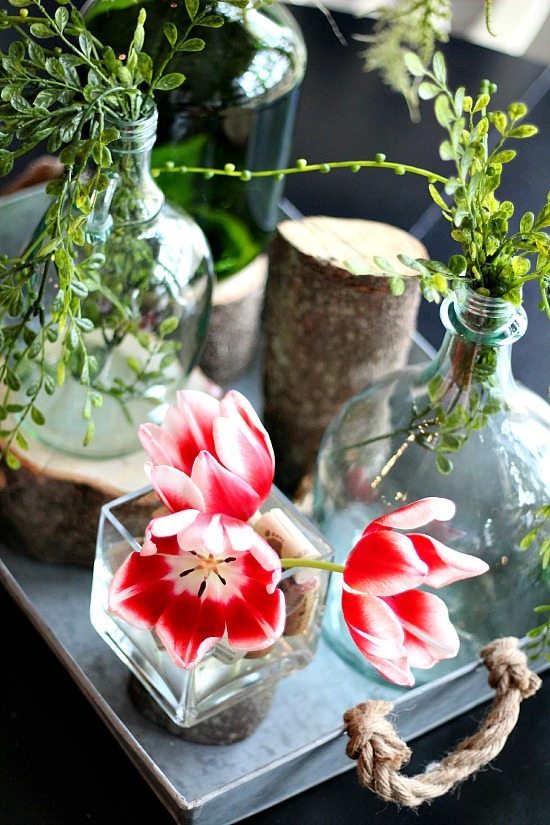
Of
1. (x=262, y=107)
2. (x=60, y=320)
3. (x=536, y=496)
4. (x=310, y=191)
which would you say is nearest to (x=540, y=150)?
(x=310, y=191)

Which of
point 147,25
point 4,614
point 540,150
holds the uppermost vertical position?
point 147,25

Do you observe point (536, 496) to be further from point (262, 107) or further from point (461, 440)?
point (262, 107)

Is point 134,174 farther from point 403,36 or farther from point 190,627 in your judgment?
point 403,36

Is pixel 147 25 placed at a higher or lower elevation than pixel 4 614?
higher

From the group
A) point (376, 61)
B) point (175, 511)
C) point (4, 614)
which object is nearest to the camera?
point (175, 511)

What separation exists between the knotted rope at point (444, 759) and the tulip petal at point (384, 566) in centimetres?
12

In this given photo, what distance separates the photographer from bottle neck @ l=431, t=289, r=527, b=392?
0.55 metres

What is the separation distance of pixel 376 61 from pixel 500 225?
40cm

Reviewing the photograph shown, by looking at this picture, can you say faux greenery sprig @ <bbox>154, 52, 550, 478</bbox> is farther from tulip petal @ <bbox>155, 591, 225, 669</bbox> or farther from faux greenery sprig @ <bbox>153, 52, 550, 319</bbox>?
tulip petal @ <bbox>155, 591, 225, 669</bbox>

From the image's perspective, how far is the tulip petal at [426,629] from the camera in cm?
50

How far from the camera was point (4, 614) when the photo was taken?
28.9 inches

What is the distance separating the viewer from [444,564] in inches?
19.6

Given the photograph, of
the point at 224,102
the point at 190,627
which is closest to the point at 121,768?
the point at 190,627

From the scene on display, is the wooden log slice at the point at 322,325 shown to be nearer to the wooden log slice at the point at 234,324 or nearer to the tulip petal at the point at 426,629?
the wooden log slice at the point at 234,324
